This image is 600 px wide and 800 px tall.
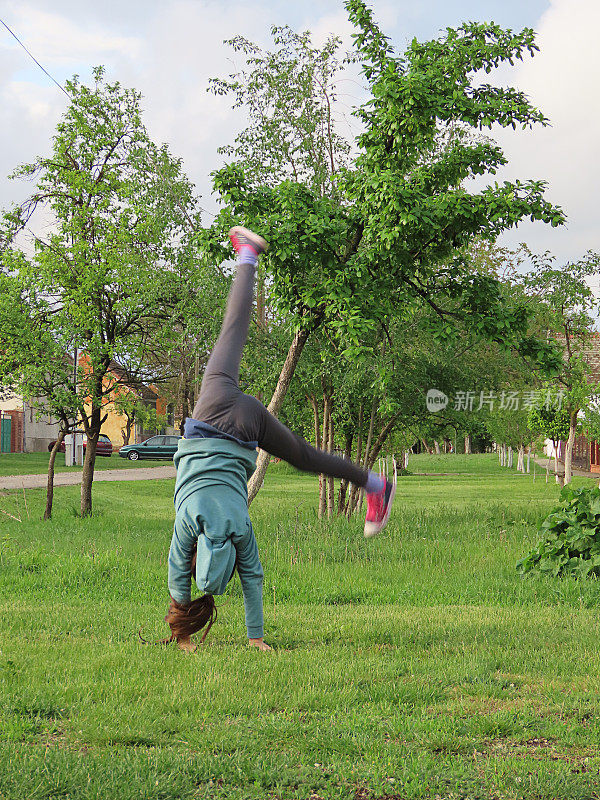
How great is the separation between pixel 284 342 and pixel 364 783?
1147cm

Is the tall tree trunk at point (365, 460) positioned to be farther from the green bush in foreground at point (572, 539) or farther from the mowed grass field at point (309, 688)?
the green bush in foreground at point (572, 539)

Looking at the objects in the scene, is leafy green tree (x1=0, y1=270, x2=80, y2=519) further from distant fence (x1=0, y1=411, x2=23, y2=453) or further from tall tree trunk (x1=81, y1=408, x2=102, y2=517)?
distant fence (x1=0, y1=411, x2=23, y2=453)

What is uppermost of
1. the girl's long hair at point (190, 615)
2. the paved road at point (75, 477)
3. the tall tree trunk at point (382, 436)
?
the tall tree trunk at point (382, 436)

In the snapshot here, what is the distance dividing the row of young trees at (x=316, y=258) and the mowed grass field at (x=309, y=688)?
11.6 ft

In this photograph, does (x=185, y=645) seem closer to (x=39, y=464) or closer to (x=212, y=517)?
(x=212, y=517)

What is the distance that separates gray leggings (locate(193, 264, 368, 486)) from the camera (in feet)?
17.3

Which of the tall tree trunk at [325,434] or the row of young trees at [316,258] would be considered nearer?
the row of young trees at [316,258]

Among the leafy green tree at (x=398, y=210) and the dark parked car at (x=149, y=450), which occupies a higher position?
the leafy green tree at (x=398, y=210)

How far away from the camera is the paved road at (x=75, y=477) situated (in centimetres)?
2605

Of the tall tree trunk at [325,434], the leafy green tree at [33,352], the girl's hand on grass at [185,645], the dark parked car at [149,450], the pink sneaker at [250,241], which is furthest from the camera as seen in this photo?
the dark parked car at [149,450]

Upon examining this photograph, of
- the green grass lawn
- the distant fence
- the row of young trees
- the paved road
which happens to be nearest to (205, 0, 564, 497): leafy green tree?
the row of young trees

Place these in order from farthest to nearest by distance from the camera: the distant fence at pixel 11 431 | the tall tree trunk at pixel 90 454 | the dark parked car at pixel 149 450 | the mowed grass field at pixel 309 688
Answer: the dark parked car at pixel 149 450, the distant fence at pixel 11 431, the tall tree trunk at pixel 90 454, the mowed grass field at pixel 309 688

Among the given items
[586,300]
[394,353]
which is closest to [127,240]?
[394,353]

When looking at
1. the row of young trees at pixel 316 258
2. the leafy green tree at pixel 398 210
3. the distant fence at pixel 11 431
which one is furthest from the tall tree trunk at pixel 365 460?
the distant fence at pixel 11 431
